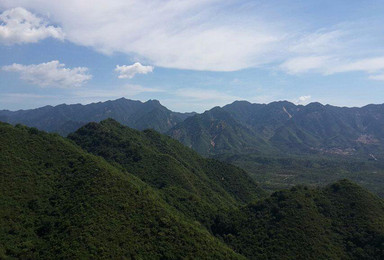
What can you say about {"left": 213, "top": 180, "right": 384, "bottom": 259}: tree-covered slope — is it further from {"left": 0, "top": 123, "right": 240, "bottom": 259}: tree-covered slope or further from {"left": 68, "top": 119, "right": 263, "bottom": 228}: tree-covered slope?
{"left": 68, "top": 119, "right": 263, "bottom": 228}: tree-covered slope

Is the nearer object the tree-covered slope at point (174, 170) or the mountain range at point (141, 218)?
the mountain range at point (141, 218)

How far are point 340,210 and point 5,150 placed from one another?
10012 cm

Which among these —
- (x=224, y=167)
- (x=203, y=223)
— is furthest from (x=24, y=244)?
(x=224, y=167)

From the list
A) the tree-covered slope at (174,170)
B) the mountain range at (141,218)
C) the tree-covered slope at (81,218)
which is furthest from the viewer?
the tree-covered slope at (174,170)

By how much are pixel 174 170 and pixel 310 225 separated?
2375 inches

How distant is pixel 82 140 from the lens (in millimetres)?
137750

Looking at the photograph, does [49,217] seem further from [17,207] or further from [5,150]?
[5,150]

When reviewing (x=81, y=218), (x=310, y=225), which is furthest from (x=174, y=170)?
(x=310, y=225)

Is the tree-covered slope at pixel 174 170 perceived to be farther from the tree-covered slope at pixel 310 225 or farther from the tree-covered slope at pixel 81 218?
the tree-covered slope at pixel 81 218

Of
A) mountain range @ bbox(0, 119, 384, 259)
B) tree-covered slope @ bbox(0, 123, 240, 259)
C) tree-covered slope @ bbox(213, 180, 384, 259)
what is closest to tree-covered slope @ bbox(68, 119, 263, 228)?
mountain range @ bbox(0, 119, 384, 259)

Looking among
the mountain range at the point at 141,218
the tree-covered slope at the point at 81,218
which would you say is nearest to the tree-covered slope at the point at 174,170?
the mountain range at the point at 141,218

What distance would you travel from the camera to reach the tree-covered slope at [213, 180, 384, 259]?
68062 millimetres

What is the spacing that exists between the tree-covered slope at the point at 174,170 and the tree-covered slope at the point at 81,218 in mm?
24199

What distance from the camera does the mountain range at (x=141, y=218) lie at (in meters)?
57.8
